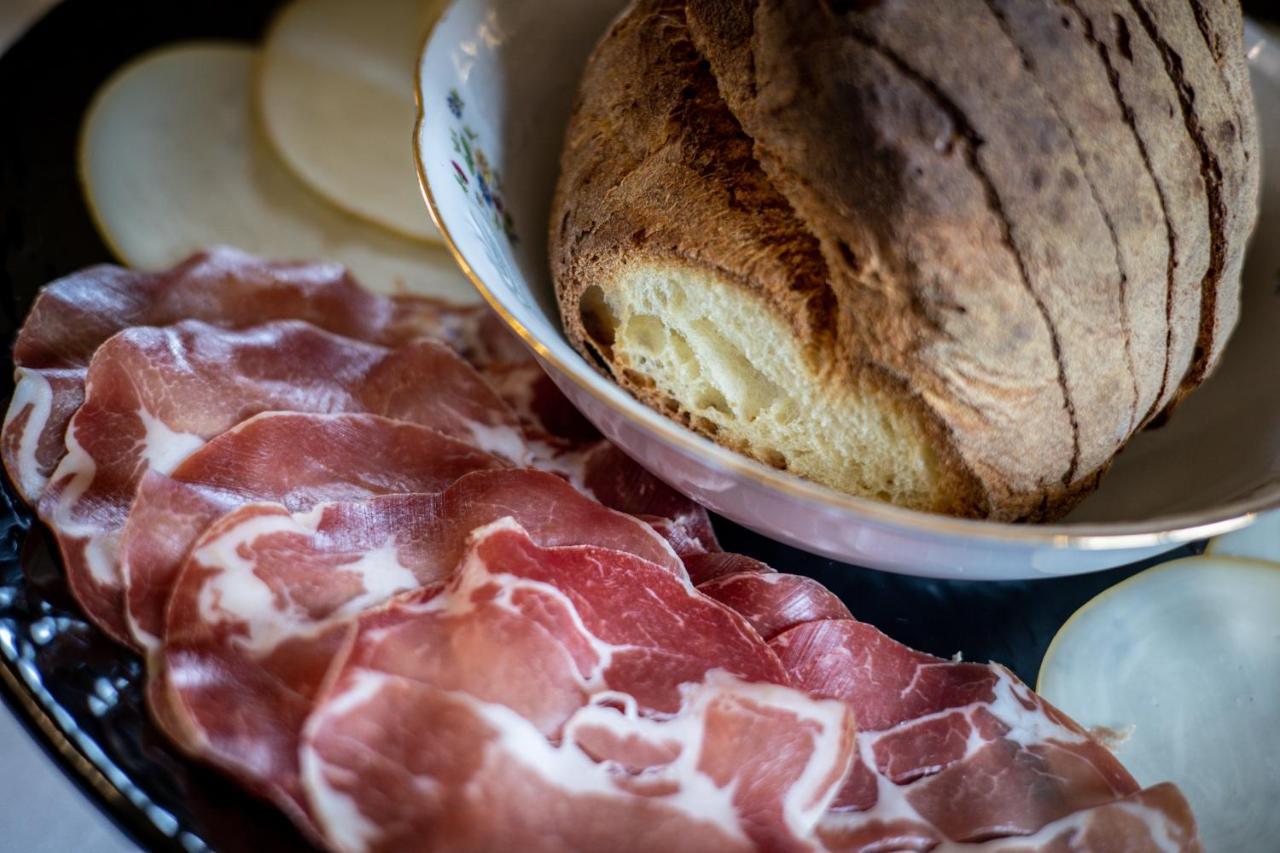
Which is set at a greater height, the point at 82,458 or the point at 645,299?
the point at 645,299

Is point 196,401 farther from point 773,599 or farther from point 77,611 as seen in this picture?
point 773,599

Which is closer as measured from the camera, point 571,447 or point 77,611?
point 77,611

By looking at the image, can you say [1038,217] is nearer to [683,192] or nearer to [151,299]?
[683,192]

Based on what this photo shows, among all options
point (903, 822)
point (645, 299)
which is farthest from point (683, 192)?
point (903, 822)

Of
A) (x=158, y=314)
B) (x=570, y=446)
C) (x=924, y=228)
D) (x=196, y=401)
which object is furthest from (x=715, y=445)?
(x=158, y=314)

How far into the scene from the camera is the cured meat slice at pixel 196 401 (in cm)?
78

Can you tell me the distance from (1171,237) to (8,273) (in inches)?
40.2

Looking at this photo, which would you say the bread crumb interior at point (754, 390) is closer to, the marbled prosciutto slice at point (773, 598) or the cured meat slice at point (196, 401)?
the marbled prosciutto slice at point (773, 598)

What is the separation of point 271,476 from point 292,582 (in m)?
0.12

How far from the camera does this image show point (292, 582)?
0.72m

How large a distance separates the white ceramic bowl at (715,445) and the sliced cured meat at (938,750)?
8 centimetres

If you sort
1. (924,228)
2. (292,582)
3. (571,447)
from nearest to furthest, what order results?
(924,228), (292,582), (571,447)

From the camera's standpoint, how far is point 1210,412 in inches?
34.9

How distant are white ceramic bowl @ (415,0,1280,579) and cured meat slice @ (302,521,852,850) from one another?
12 centimetres
